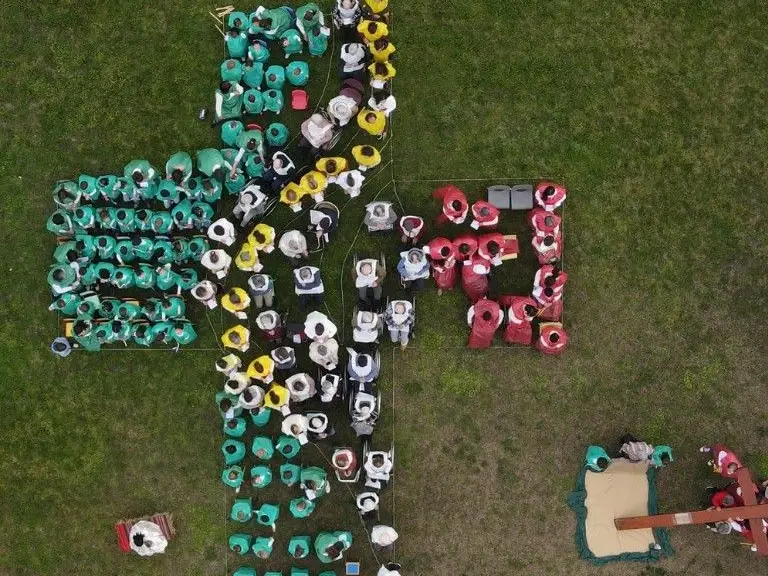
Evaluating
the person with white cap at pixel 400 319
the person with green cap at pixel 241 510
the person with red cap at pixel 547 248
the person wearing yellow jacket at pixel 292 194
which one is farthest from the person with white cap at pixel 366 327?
the person with green cap at pixel 241 510

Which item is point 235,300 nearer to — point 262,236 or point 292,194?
point 262,236

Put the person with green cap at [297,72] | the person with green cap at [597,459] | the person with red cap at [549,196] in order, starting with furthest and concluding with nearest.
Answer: the person with green cap at [297,72] < the person with green cap at [597,459] < the person with red cap at [549,196]

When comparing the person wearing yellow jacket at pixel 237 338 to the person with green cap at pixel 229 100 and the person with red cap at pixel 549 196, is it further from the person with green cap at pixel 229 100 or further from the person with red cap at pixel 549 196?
the person with red cap at pixel 549 196

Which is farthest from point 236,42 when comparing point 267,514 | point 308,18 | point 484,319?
point 267,514

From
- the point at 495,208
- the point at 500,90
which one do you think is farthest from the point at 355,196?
the point at 500,90

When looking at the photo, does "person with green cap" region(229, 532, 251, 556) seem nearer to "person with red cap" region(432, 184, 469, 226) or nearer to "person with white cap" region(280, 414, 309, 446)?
"person with white cap" region(280, 414, 309, 446)

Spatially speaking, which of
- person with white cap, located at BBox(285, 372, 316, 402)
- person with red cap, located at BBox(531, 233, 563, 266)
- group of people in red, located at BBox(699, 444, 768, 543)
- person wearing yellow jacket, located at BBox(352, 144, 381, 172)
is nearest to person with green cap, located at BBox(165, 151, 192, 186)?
person wearing yellow jacket, located at BBox(352, 144, 381, 172)

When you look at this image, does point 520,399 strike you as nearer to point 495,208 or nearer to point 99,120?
point 495,208
